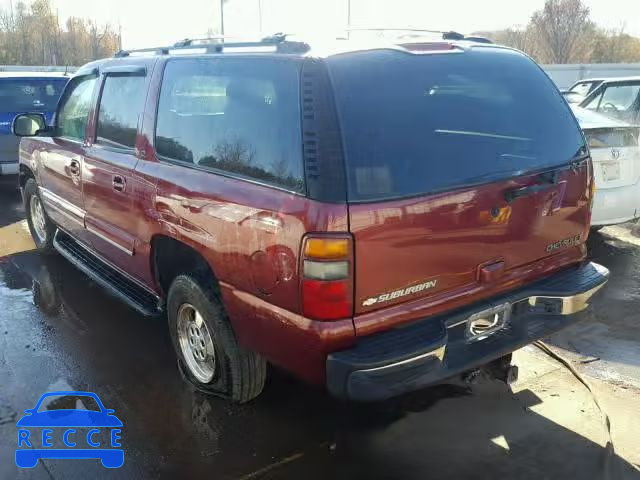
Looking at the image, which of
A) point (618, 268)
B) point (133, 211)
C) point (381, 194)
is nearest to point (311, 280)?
point (381, 194)

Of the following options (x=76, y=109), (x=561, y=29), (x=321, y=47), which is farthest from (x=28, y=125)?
(x=561, y=29)

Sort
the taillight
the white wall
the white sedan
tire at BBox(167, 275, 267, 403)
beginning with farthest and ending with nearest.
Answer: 1. the white wall
2. the white sedan
3. tire at BBox(167, 275, 267, 403)
4. the taillight

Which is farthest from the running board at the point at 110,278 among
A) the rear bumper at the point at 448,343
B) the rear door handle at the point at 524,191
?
the rear door handle at the point at 524,191

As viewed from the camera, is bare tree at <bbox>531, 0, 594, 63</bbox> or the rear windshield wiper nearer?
the rear windshield wiper

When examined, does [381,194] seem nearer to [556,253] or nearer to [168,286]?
[556,253]

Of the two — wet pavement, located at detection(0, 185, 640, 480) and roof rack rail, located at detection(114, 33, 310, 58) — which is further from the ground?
roof rack rail, located at detection(114, 33, 310, 58)

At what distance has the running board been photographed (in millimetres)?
3954

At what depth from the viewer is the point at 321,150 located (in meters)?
2.46

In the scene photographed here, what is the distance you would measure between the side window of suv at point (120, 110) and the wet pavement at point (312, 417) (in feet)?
4.74

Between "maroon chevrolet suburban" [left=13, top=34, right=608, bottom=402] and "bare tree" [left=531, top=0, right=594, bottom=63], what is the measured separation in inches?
1558

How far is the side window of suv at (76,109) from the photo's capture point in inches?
184

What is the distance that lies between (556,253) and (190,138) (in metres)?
2.11

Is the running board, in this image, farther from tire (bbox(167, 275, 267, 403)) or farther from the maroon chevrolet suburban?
tire (bbox(167, 275, 267, 403))

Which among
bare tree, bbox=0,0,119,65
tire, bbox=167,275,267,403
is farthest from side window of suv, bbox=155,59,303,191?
bare tree, bbox=0,0,119,65
